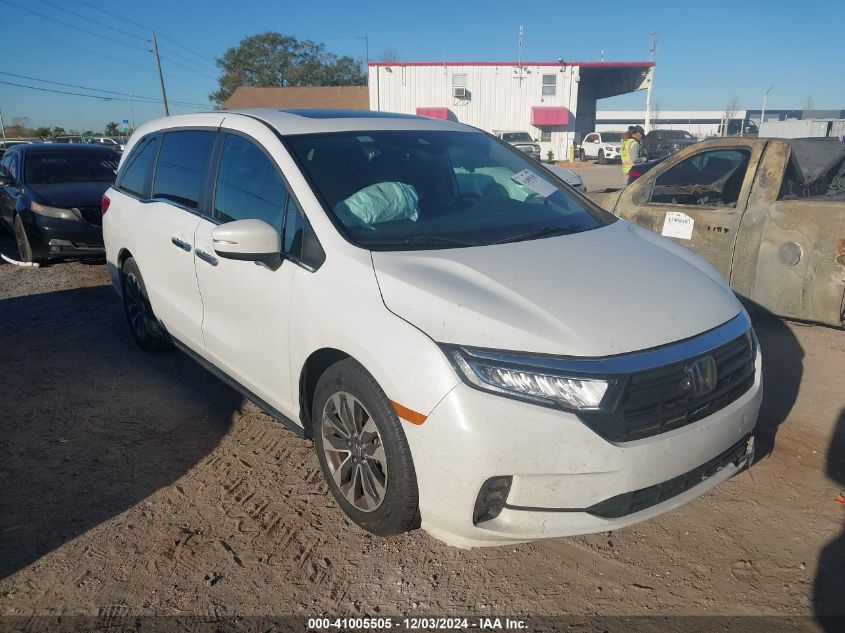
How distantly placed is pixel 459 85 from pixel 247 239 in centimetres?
4080

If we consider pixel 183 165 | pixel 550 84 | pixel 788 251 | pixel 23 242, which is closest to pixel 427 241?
pixel 183 165

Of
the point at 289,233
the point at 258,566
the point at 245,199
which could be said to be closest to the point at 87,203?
the point at 245,199

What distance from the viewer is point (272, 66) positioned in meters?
65.1

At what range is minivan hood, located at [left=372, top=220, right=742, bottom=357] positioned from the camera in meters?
2.37

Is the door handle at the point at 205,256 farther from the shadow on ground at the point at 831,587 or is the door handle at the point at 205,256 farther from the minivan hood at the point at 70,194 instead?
the minivan hood at the point at 70,194

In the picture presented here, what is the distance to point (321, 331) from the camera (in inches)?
110

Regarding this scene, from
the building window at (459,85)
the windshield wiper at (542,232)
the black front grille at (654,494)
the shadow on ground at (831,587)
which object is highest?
the building window at (459,85)

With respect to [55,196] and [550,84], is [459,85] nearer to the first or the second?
[550,84]

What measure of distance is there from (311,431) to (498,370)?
121 centimetres

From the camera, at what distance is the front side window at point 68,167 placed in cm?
866

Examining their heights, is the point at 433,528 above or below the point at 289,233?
below

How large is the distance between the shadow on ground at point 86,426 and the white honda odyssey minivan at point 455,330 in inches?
22.8

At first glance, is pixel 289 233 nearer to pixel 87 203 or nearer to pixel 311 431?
pixel 311 431

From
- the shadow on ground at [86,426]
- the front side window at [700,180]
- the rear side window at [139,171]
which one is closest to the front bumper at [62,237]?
the shadow on ground at [86,426]
